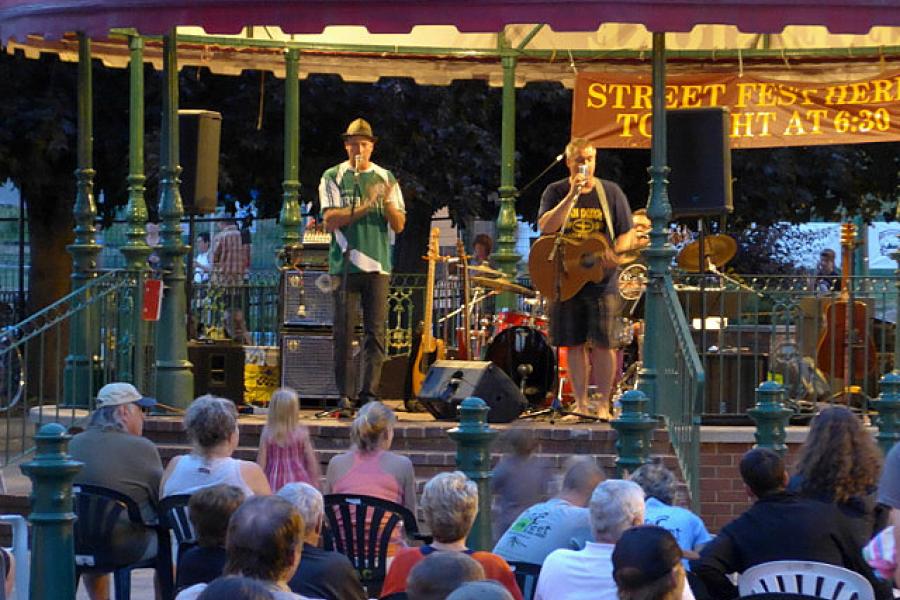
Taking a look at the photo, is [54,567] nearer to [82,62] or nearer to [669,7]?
[669,7]

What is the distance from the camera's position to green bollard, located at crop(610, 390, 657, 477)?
937cm

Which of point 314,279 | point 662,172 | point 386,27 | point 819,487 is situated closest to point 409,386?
point 314,279

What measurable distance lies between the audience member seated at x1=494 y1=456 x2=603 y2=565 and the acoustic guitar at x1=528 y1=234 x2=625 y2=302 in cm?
527

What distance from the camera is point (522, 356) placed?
14344mm

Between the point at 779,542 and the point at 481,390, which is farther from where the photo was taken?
the point at 481,390

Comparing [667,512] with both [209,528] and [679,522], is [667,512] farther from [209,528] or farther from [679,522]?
[209,528]

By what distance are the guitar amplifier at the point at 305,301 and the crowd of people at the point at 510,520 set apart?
5.22m

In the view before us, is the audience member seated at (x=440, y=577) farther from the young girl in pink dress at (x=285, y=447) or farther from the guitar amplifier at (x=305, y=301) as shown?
the guitar amplifier at (x=305, y=301)

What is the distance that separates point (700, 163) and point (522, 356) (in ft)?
6.14

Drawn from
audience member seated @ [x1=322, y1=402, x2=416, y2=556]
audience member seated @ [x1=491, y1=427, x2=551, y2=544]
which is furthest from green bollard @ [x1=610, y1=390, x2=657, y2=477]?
audience member seated @ [x1=322, y1=402, x2=416, y2=556]

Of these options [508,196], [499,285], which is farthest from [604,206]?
[508,196]

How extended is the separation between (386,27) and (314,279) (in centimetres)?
342

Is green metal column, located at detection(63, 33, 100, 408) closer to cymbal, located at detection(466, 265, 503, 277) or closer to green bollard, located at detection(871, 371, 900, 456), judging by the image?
cymbal, located at detection(466, 265, 503, 277)

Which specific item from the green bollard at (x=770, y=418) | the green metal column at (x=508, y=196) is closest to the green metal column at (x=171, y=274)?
the green metal column at (x=508, y=196)
